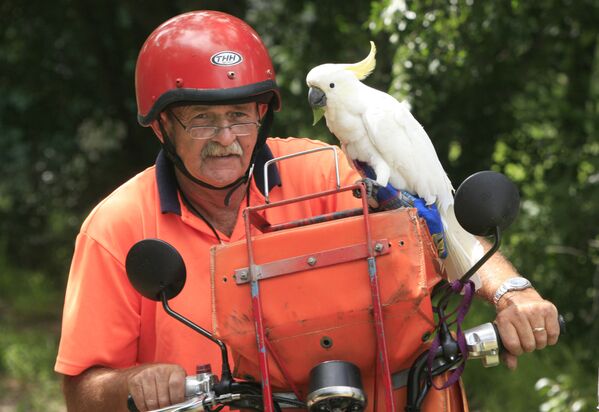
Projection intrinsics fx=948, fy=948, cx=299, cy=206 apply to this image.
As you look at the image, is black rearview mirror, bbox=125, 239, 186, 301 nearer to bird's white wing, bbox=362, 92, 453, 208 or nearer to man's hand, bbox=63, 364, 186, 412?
man's hand, bbox=63, 364, 186, 412

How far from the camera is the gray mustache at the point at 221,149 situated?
278cm

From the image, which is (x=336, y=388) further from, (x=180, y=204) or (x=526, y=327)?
(x=180, y=204)

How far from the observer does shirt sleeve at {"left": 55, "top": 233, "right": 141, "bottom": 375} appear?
2.67m

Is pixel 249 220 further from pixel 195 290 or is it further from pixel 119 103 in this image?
pixel 119 103

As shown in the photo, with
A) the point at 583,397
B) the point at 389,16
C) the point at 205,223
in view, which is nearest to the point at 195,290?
the point at 205,223

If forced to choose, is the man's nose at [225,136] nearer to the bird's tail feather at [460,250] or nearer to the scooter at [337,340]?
the scooter at [337,340]

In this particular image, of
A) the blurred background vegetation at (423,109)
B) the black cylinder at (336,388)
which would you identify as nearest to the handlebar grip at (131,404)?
the black cylinder at (336,388)

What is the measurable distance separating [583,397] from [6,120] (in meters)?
5.72

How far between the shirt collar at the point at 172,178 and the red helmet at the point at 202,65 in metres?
0.16

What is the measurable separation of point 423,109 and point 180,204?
182 cm

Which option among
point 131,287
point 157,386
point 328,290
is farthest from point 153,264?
point 131,287

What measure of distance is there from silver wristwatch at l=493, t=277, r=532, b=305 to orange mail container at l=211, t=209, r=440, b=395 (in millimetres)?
415

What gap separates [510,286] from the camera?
8.08 feet

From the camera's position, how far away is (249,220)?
2133 millimetres
